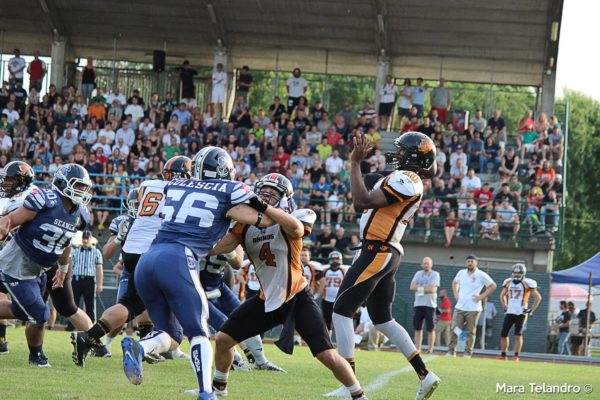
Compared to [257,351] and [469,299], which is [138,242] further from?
[469,299]

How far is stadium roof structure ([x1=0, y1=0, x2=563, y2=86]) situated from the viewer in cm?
2619

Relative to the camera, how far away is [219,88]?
2788 cm

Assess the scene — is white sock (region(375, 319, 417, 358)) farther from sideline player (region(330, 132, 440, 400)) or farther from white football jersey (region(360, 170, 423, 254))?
white football jersey (region(360, 170, 423, 254))

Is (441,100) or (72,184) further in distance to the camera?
(441,100)

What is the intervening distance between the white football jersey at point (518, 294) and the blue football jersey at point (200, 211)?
12763 millimetres

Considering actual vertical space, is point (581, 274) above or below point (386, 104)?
below

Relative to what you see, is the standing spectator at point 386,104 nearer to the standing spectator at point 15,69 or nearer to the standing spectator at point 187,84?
the standing spectator at point 187,84

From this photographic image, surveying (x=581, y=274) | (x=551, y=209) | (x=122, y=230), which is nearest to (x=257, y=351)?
(x=122, y=230)

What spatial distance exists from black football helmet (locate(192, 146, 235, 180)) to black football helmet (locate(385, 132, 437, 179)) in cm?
184

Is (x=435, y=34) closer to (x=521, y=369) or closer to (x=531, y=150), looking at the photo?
(x=531, y=150)

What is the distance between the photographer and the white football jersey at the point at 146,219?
934 cm

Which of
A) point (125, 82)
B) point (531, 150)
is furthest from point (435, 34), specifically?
point (125, 82)

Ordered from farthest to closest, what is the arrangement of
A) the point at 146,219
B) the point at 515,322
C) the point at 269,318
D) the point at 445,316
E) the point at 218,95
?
the point at 218,95
the point at 445,316
the point at 515,322
the point at 146,219
the point at 269,318

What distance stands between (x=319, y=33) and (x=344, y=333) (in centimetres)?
2045
